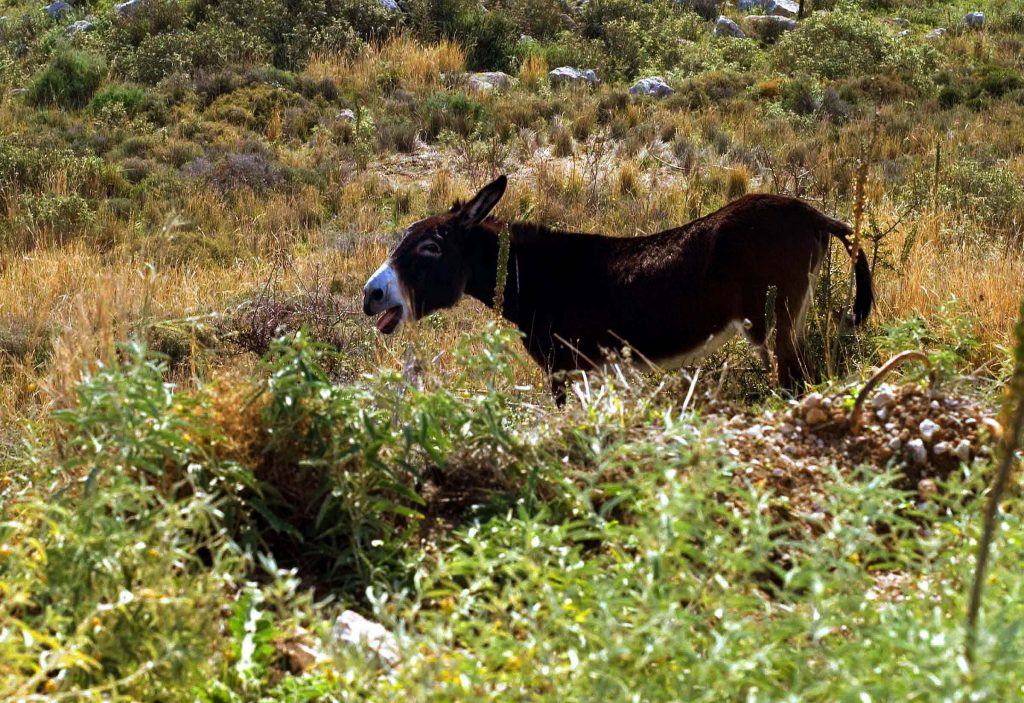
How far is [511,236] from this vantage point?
748cm

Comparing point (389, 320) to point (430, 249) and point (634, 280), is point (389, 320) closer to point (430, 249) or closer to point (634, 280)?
point (430, 249)

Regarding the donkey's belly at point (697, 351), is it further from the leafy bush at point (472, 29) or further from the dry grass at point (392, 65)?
the leafy bush at point (472, 29)

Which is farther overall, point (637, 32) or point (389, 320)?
point (637, 32)

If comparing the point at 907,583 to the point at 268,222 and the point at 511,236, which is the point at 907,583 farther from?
the point at 268,222

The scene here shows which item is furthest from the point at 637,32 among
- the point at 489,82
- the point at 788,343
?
the point at 788,343

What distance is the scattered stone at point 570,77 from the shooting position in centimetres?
2103

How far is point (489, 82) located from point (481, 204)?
1390cm

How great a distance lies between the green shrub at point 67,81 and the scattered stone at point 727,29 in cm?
1331

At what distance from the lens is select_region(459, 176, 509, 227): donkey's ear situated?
24.5ft

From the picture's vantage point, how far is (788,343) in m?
6.53

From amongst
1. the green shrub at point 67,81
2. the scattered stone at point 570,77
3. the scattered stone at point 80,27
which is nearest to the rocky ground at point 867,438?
the green shrub at point 67,81

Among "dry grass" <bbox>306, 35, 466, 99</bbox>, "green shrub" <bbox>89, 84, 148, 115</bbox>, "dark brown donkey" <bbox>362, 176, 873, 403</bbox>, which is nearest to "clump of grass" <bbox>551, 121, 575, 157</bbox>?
"dry grass" <bbox>306, 35, 466, 99</bbox>

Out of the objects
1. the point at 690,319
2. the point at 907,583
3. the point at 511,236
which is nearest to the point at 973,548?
the point at 907,583

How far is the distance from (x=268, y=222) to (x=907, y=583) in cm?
1083
